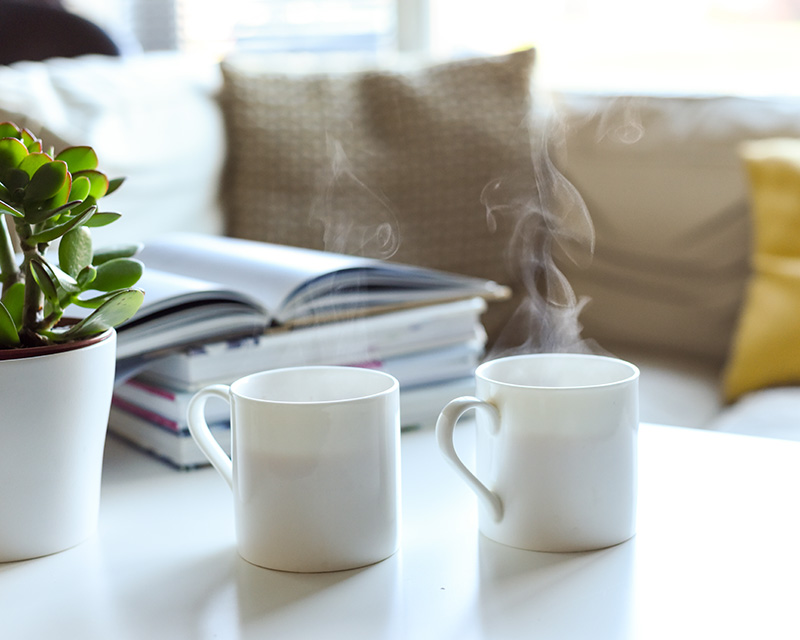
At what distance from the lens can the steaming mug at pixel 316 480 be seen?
0.52 metres

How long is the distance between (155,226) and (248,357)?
0.70m

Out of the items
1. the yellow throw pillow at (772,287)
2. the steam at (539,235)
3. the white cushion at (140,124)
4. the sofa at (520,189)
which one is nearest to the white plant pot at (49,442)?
the white cushion at (140,124)

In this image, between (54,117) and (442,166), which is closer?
(54,117)

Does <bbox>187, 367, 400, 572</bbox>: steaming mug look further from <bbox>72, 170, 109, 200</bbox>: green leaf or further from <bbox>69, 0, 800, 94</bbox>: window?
<bbox>69, 0, 800, 94</bbox>: window

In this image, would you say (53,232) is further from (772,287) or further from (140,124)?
(772,287)

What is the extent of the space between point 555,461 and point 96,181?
0.32m

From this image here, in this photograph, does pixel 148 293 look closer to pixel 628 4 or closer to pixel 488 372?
pixel 488 372

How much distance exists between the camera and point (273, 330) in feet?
2.54

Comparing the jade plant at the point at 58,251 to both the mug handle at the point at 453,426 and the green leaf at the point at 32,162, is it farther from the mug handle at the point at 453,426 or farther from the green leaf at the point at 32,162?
the mug handle at the point at 453,426

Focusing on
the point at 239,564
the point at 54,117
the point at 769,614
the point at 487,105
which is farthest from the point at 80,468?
the point at 487,105

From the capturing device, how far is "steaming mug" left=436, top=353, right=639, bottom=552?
53cm

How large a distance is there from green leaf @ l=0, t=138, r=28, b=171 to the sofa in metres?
0.85

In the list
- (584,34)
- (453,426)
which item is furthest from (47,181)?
(584,34)

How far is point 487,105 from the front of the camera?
1.53 meters
